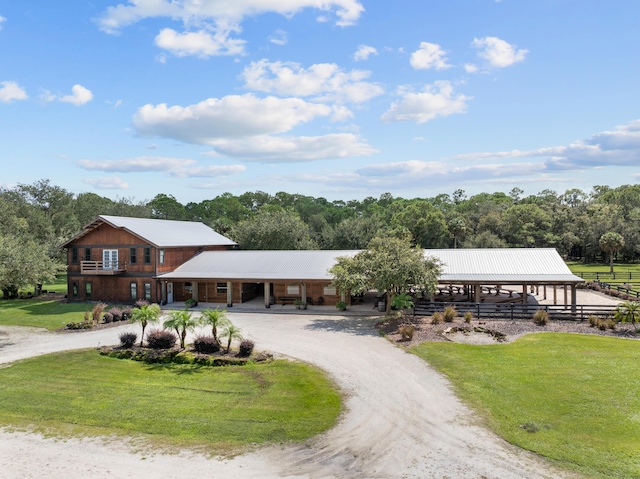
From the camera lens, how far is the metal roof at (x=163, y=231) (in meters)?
33.3

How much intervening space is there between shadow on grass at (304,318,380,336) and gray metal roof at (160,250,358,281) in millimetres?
4122

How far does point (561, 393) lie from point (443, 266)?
16815 mm

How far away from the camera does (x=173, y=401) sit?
44.1 ft

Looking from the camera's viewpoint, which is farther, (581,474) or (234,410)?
(234,410)

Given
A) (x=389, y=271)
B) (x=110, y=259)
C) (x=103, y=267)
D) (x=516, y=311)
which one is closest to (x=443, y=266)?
(x=516, y=311)

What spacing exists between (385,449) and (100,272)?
28982 mm

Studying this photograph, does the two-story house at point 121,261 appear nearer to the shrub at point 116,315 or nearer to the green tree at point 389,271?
the shrub at point 116,315

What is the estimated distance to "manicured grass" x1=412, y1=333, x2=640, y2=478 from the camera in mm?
9883

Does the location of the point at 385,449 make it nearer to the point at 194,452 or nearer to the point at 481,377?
the point at 194,452

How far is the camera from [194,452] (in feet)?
33.7

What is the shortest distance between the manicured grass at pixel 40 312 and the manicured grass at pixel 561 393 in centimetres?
2163

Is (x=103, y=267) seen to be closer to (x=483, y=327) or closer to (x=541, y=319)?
(x=483, y=327)

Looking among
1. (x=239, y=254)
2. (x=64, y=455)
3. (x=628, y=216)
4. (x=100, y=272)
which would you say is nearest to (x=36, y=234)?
(x=100, y=272)

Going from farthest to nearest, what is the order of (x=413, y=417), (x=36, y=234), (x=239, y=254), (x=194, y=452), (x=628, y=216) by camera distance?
(x=628, y=216)
(x=36, y=234)
(x=239, y=254)
(x=413, y=417)
(x=194, y=452)
